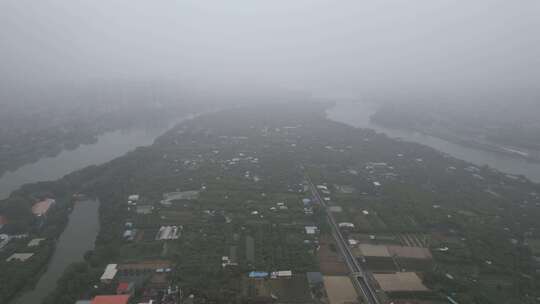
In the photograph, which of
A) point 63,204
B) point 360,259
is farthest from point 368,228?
point 63,204

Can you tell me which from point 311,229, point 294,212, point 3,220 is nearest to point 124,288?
point 311,229

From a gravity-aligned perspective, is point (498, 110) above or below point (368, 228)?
Answer: above

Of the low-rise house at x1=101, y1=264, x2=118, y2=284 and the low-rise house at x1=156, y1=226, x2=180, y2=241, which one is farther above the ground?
the low-rise house at x1=156, y1=226, x2=180, y2=241

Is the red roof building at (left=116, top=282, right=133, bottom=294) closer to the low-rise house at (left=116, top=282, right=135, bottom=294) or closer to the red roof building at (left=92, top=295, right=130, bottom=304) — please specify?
the low-rise house at (left=116, top=282, right=135, bottom=294)

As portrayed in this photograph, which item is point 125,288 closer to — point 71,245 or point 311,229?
point 71,245

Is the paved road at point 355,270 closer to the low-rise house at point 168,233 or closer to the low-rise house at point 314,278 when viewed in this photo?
the low-rise house at point 314,278

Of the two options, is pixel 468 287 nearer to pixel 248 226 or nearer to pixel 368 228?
pixel 368 228

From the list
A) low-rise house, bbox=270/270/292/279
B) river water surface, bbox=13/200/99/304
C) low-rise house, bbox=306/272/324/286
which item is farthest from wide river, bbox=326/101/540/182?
river water surface, bbox=13/200/99/304

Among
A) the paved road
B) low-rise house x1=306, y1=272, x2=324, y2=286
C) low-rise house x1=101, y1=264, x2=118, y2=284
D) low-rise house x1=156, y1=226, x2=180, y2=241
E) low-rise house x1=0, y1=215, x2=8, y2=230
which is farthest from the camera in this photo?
low-rise house x1=0, y1=215, x2=8, y2=230
